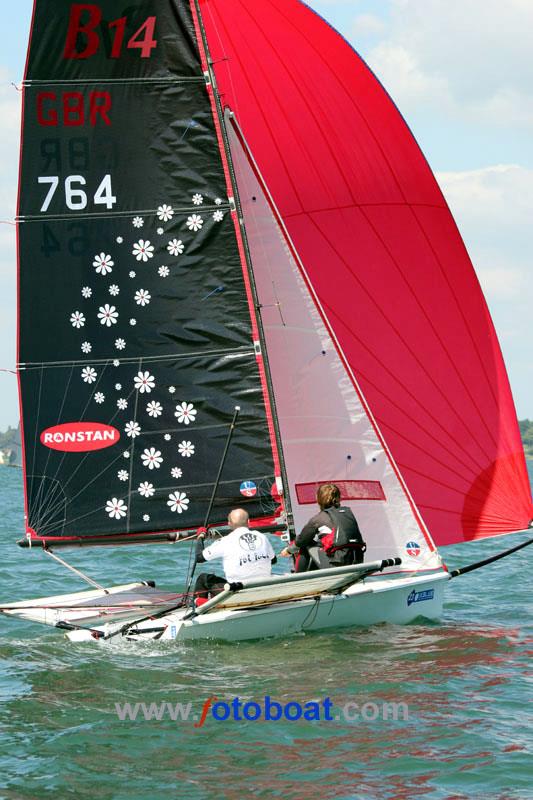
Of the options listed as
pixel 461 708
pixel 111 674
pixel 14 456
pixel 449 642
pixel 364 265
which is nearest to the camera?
pixel 461 708

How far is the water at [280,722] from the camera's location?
595cm

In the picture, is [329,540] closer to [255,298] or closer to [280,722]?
[255,298]

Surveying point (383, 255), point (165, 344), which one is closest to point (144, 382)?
point (165, 344)

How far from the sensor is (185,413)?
9.30 m

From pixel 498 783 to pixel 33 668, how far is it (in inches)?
139

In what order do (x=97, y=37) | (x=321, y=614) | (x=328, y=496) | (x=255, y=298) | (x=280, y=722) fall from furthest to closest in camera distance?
1. (x=255, y=298)
2. (x=97, y=37)
3. (x=328, y=496)
4. (x=321, y=614)
5. (x=280, y=722)

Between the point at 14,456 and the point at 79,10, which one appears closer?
the point at 79,10

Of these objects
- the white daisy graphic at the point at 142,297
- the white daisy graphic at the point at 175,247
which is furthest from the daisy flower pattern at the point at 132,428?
the white daisy graphic at the point at 175,247

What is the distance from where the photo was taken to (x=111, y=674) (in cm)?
780

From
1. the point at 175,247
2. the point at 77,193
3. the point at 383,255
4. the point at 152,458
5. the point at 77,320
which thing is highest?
the point at 77,193

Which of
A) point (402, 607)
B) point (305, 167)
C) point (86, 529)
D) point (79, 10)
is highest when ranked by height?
point (79, 10)

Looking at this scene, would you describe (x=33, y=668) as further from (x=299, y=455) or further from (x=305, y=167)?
(x=305, y=167)

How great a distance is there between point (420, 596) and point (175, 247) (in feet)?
11.0

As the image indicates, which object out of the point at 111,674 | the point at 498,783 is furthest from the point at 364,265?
the point at 498,783
